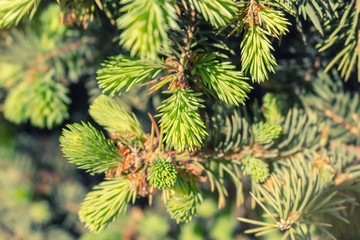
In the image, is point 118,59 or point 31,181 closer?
point 118,59

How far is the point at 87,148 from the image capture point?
12.1 inches

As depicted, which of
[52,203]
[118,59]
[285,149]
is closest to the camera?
[118,59]

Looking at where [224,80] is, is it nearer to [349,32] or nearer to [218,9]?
[218,9]

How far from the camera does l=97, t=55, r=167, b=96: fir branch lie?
30 cm

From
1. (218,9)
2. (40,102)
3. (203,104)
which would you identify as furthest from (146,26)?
(40,102)

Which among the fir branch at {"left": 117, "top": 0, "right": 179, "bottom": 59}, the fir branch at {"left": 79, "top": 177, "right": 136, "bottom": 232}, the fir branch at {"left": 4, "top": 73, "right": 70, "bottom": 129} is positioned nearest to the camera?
the fir branch at {"left": 117, "top": 0, "right": 179, "bottom": 59}

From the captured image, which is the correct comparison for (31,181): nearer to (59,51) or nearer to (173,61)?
(59,51)

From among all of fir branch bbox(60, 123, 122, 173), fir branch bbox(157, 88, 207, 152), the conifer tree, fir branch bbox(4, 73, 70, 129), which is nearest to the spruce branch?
the conifer tree

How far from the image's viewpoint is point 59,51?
561 millimetres

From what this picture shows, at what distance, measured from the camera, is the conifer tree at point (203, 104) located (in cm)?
29

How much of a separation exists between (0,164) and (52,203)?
0.63ft

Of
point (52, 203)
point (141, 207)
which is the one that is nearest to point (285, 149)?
point (141, 207)

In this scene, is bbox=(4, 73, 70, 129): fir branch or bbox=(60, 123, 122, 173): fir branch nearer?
bbox=(60, 123, 122, 173): fir branch

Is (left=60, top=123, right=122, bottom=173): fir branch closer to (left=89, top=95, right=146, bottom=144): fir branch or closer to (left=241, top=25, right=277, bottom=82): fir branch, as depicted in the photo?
(left=89, top=95, right=146, bottom=144): fir branch
